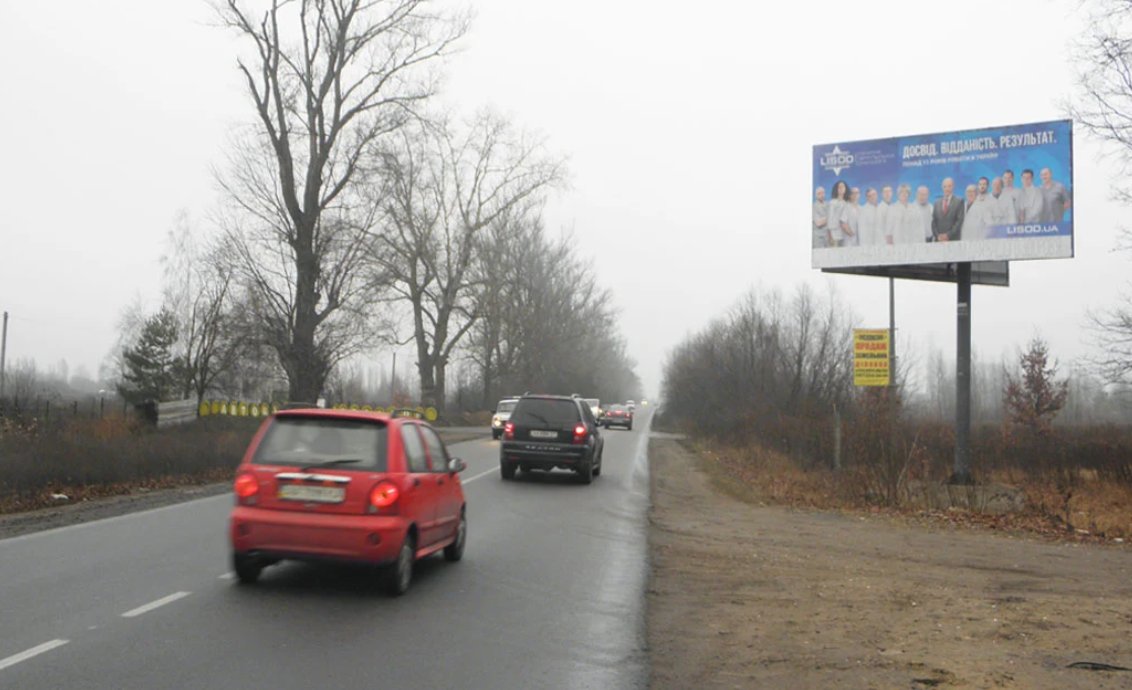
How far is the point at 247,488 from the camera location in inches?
346

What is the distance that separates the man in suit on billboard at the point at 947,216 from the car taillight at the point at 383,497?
18515 millimetres

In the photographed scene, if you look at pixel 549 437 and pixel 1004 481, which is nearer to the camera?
pixel 549 437

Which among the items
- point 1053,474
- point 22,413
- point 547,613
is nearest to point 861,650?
point 547,613

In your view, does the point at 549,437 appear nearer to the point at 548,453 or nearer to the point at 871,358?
the point at 548,453

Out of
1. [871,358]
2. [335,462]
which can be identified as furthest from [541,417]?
[335,462]

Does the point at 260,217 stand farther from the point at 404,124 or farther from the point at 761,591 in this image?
the point at 761,591

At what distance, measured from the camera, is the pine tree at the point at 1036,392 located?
4641 centimetres

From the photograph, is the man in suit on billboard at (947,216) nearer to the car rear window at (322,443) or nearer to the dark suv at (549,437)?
the dark suv at (549,437)

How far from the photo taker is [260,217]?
37062mm

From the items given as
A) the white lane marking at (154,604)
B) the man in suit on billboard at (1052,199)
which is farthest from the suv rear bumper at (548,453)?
the white lane marking at (154,604)

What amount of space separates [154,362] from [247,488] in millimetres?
50488

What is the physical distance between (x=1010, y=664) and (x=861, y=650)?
3.15 feet

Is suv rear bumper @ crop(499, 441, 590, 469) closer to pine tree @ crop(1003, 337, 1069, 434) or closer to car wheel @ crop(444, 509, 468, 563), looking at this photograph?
car wheel @ crop(444, 509, 468, 563)

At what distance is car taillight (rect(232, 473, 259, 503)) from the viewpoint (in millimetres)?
8773
